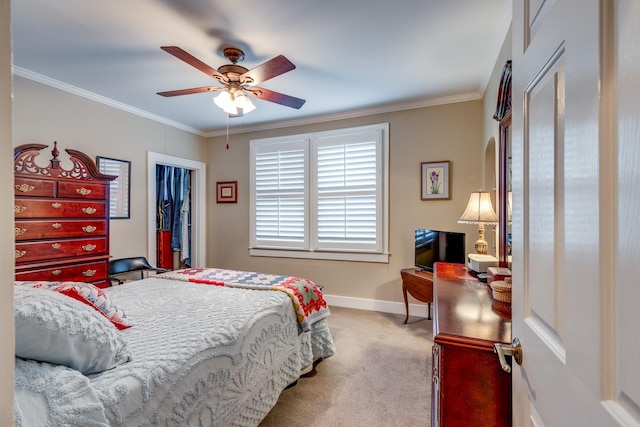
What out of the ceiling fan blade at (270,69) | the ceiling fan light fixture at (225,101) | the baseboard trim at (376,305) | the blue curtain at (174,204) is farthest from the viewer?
the blue curtain at (174,204)

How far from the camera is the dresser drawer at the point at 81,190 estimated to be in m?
2.72

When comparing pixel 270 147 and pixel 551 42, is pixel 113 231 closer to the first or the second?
A: pixel 270 147

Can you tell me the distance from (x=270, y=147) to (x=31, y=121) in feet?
8.37

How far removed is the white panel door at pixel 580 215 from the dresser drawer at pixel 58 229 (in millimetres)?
3326

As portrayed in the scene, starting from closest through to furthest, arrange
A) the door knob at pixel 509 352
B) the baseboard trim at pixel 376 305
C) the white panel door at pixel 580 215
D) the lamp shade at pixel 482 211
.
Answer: the white panel door at pixel 580 215, the door knob at pixel 509 352, the lamp shade at pixel 482 211, the baseboard trim at pixel 376 305

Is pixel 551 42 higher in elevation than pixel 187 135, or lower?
lower

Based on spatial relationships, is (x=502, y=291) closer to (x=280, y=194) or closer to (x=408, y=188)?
(x=408, y=188)

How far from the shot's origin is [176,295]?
2.15 metres

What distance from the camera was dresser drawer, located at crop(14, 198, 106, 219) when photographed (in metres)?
2.42

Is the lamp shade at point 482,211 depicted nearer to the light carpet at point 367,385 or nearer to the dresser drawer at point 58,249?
the light carpet at point 367,385

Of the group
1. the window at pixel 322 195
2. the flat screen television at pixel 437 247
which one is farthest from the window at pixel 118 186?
the flat screen television at pixel 437 247

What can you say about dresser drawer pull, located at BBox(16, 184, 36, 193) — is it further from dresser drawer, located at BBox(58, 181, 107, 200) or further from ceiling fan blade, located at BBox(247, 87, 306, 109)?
ceiling fan blade, located at BBox(247, 87, 306, 109)

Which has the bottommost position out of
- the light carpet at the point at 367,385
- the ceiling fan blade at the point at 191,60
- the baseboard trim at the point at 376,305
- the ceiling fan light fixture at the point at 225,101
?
the light carpet at the point at 367,385

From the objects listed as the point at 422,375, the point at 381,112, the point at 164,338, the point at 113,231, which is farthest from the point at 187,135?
the point at 422,375
